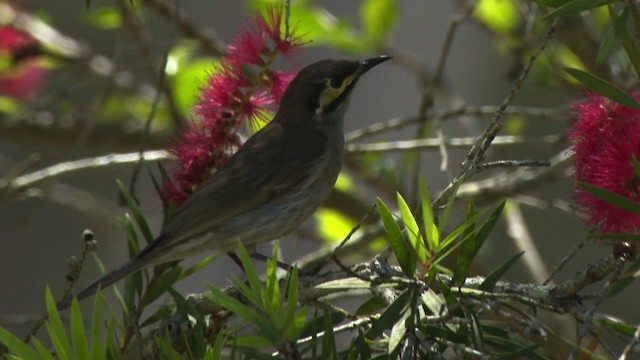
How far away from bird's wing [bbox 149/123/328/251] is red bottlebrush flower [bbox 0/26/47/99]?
116cm

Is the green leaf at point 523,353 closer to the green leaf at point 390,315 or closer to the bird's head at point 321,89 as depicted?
the green leaf at point 390,315

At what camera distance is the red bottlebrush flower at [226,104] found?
242 centimetres

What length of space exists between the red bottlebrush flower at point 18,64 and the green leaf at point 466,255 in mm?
2826

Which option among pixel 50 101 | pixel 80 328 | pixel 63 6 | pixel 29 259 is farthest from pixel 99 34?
pixel 80 328

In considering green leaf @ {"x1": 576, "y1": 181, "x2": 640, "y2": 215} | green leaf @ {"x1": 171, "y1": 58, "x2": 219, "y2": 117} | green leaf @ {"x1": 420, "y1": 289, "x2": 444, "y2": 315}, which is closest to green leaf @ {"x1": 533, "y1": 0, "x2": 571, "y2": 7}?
green leaf @ {"x1": 576, "y1": 181, "x2": 640, "y2": 215}

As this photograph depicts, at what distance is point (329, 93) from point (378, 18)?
20.3 inches

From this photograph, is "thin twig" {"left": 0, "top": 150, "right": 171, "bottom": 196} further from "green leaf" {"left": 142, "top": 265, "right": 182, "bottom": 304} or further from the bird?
"green leaf" {"left": 142, "top": 265, "right": 182, "bottom": 304}

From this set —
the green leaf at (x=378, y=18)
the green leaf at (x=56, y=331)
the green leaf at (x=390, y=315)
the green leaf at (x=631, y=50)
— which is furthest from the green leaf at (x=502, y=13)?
the green leaf at (x=56, y=331)

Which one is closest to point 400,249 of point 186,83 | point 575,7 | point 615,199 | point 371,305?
point 371,305

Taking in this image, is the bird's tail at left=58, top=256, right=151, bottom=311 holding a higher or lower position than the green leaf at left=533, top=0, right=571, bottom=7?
lower

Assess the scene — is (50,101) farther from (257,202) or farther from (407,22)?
(407,22)

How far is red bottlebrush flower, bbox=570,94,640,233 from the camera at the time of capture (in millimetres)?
1732

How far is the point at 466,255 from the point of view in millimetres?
1691

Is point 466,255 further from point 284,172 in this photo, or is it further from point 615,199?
point 284,172
